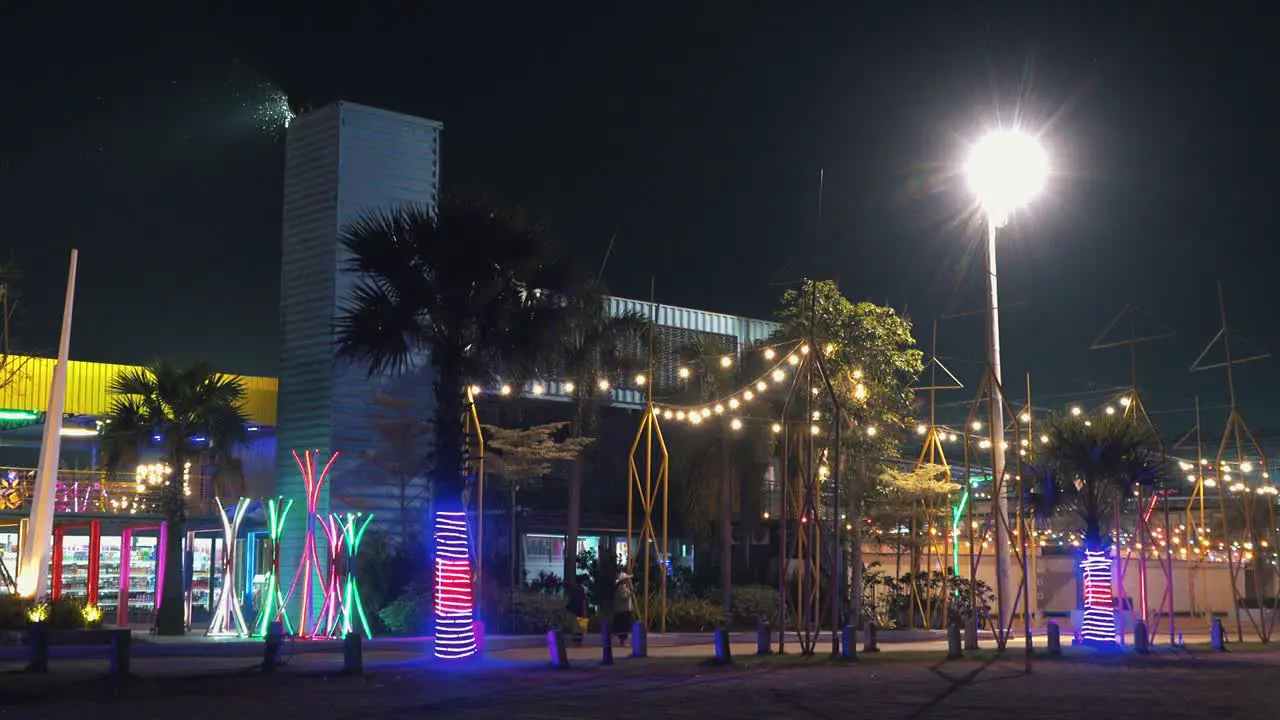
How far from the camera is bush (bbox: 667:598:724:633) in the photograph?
3544cm

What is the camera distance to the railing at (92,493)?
35.2 metres

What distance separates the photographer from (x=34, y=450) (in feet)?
153

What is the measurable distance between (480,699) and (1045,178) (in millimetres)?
18171

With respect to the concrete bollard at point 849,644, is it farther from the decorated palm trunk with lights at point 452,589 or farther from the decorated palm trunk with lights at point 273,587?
the decorated palm trunk with lights at point 273,587

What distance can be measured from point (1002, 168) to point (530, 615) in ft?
49.5

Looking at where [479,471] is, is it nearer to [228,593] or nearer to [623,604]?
[623,604]

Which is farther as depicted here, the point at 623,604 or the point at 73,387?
the point at 73,387

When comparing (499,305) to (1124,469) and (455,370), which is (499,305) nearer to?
(455,370)

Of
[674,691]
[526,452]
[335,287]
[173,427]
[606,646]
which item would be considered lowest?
[674,691]

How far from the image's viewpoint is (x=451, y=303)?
24.0m

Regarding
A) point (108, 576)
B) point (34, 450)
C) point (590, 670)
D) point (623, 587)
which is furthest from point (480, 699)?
point (34, 450)

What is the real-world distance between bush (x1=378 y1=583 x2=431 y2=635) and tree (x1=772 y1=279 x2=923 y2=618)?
1135 centimetres

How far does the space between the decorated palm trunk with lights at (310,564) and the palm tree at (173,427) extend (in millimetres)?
2261

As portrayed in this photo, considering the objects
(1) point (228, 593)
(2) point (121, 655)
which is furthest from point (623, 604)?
(2) point (121, 655)
